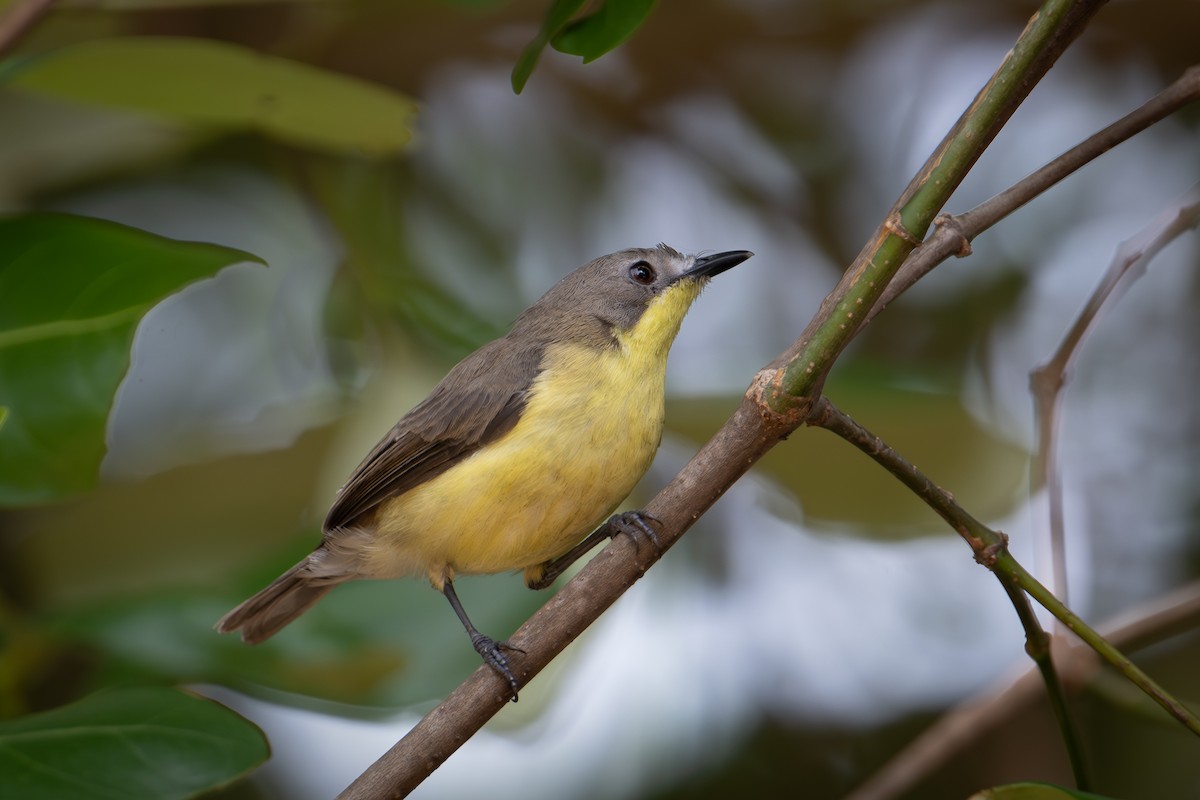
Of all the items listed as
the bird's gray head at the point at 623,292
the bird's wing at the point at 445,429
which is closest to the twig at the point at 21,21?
the bird's wing at the point at 445,429

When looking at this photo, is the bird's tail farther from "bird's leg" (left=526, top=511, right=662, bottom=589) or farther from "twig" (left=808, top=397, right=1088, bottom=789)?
"twig" (left=808, top=397, right=1088, bottom=789)

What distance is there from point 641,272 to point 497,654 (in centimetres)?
127

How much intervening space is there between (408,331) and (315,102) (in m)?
0.94

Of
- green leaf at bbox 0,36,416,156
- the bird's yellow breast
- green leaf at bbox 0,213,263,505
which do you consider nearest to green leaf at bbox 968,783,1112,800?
the bird's yellow breast

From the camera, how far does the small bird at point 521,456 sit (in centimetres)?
245

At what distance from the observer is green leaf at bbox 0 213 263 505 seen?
2.22m

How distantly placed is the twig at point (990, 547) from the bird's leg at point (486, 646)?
0.60 meters

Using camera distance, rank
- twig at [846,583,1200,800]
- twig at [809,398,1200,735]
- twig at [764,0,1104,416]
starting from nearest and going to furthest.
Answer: twig at [764,0,1104,416], twig at [809,398,1200,735], twig at [846,583,1200,800]

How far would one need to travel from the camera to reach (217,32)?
398 cm

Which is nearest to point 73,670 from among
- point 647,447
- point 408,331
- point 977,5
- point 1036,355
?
A: point 408,331

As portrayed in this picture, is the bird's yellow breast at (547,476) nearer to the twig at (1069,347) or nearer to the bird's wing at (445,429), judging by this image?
the bird's wing at (445,429)

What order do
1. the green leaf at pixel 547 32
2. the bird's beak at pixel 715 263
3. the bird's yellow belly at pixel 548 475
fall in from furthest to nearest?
the bird's beak at pixel 715 263 < the bird's yellow belly at pixel 548 475 < the green leaf at pixel 547 32

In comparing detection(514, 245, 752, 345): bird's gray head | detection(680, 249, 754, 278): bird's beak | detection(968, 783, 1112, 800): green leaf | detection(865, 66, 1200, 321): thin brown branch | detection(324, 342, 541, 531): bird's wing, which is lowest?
detection(968, 783, 1112, 800): green leaf

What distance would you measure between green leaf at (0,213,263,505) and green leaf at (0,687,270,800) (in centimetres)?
47
